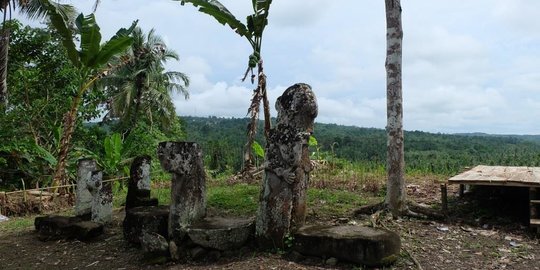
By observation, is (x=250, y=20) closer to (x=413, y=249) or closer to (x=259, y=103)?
(x=259, y=103)

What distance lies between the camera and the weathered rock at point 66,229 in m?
6.32

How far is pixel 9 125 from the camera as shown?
424 inches

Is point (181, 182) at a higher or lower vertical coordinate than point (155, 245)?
higher

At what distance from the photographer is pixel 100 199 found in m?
6.71

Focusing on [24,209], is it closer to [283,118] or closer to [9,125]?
[9,125]

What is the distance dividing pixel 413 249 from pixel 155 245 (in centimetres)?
301

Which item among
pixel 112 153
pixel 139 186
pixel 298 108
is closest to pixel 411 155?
pixel 112 153

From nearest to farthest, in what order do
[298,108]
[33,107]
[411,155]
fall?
[298,108], [33,107], [411,155]

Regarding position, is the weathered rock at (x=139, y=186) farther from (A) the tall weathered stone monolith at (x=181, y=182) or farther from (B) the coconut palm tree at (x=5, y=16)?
(B) the coconut palm tree at (x=5, y=16)

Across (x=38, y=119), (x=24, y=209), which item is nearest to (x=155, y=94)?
(x=38, y=119)

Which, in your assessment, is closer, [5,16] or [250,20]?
[250,20]

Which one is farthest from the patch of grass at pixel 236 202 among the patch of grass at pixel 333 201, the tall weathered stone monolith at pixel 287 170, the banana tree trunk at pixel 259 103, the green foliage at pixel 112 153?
the tall weathered stone monolith at pixel 287 170

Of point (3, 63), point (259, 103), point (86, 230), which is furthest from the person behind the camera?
point (3, 63)

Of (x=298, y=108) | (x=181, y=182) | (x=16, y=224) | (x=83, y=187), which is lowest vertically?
(x=16, y=224)
